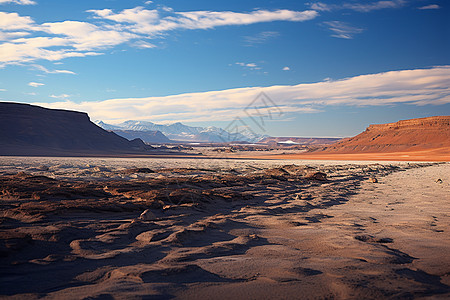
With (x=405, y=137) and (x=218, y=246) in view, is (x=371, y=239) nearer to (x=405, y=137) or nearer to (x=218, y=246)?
(x=218, y=246)

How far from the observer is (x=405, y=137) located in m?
82.0

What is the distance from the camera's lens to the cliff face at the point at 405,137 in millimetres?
74438

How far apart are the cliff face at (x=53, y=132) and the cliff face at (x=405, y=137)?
5899cm

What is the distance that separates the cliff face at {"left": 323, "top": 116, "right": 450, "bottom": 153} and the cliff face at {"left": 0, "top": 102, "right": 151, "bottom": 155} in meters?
59.0

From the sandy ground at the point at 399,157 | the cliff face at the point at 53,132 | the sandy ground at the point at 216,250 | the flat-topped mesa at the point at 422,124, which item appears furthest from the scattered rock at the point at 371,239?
the flat-topped mesa at the point at 422,124

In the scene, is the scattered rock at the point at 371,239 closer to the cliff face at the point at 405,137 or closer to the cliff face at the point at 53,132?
the cliff face at the point at 53,132

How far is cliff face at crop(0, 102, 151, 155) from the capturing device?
6341cm

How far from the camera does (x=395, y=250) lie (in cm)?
414

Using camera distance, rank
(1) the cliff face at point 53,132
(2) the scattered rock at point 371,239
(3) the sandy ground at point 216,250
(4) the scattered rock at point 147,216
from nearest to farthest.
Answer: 1. (3) the sandy ground at point 216,250
2. (2) the scattered rock at point 371,239
3. (4) the scattered rock at point 147,216
4. (1) the cliff face at point 53,132

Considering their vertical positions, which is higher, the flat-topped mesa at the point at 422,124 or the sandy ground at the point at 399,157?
the flat-topped mesa at the point at 422,124

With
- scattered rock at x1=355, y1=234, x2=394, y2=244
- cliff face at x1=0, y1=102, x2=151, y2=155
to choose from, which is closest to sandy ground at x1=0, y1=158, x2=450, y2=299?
scattered rock at x1=355, y1=234, x2=394, y2=244

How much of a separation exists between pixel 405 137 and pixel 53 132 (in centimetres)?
8809

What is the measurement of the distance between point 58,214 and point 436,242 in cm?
634

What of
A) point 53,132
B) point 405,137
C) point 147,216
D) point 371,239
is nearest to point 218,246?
point 147,216
